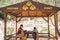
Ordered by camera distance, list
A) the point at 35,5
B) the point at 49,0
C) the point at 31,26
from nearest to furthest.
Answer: the point at 35,5 → the point at 31,26 → the point at 49,0

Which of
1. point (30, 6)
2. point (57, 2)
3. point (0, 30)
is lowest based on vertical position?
point (0, 30)

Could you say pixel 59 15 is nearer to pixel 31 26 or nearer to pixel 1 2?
pixel 31 26

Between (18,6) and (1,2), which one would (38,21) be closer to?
(1,2)

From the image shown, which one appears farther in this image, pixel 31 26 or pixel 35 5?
pixel 31 26

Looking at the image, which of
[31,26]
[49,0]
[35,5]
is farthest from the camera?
[49,0]

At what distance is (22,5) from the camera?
488 inches

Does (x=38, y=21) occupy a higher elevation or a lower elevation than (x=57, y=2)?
lower

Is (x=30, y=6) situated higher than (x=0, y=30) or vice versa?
(x=30, y=6)

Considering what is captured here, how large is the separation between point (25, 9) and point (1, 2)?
19.8 metres

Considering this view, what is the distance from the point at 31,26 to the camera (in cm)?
2925

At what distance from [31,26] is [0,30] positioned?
4394 mm

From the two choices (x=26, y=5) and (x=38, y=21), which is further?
(x=38, y=21)

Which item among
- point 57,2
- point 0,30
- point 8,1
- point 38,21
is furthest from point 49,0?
point 0,30

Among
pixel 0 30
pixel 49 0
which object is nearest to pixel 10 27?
pixel 0 30
